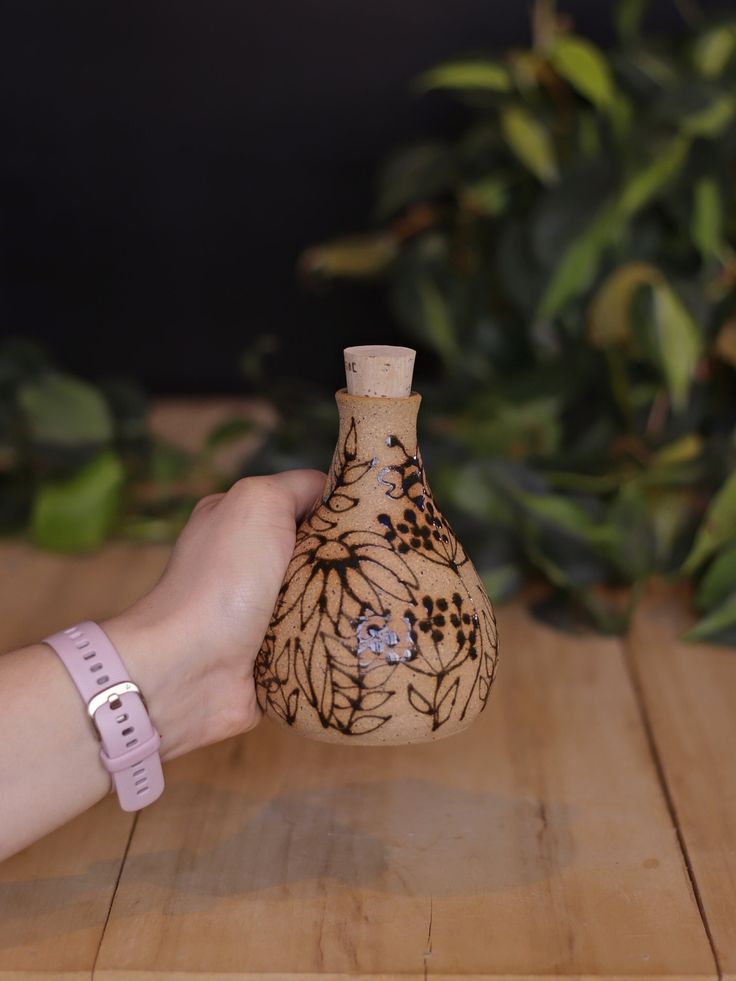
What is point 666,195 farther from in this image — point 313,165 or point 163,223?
point 163,223

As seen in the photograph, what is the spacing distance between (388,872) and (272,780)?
0.18 m

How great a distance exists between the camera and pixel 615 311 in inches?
58.3

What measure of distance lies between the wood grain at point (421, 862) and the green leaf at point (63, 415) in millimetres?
Result: 587

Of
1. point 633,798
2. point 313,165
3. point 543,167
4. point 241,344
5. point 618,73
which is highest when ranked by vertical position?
point 618,73

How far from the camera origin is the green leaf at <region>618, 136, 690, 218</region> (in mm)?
1479

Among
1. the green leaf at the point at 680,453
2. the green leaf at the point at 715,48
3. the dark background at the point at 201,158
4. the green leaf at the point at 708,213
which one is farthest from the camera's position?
the dark background at the point at 201,158

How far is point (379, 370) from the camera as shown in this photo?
85 centimetres

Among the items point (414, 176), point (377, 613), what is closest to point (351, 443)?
point (377, 613)

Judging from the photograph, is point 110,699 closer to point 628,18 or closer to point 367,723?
point 367,723

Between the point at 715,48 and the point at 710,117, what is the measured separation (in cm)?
27

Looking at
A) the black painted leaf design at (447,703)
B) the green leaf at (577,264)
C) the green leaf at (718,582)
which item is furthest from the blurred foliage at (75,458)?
the black painted leaf design at (447,703)

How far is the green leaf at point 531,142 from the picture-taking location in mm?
1594

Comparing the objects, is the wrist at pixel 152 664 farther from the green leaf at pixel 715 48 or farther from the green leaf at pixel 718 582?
the green leaf at pixel 715 48

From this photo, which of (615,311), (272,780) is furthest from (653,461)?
A: (272,780)
